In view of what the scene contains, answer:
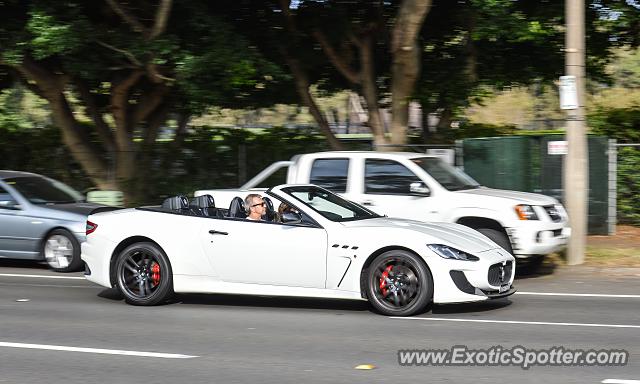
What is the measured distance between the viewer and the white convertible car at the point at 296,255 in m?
9.02

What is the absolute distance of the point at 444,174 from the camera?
12852mm

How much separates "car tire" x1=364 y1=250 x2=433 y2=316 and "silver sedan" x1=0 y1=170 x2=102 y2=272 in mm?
5828

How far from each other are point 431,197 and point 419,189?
19 centimetres

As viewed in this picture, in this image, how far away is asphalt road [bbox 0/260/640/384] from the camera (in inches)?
264

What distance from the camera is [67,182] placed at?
20688 millimetres

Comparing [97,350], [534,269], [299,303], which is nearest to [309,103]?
[534,269]

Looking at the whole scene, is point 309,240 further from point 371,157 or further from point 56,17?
point 56,17

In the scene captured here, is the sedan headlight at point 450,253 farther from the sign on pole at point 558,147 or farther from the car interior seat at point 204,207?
the sign on pole at point 558,147

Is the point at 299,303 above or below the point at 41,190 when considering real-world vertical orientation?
below

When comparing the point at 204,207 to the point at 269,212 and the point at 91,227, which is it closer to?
the point at 269,212

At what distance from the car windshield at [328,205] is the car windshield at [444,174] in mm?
2544

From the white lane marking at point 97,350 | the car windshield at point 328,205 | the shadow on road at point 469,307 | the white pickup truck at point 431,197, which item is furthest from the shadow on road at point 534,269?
the white lane marking at point 97,350

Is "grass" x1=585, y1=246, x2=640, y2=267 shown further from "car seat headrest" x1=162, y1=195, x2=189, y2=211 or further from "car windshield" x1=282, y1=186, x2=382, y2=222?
"car seat headrest" x1=162, y1=195, x2=189, y2=211

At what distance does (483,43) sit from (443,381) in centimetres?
1321
